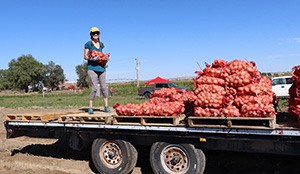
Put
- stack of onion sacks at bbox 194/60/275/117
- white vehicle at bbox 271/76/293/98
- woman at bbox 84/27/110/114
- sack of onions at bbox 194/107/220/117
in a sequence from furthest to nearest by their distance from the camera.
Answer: white vehicle at bbox 271/76/293/98
woman at bbox 84/27/110/114
sack of onions at bbox 194/107/220/117
stack of onion sacks at bbox 194/60/275/117

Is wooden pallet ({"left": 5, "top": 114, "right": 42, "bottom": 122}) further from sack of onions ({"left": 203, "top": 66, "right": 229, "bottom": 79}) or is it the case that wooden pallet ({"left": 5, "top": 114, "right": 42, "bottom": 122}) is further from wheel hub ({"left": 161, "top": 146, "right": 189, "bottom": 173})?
sack of onions ({"left": 203, "top": 66, "right": 229, "bottom": 79})

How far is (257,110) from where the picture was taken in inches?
136

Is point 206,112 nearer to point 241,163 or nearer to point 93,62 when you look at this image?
point 241,163

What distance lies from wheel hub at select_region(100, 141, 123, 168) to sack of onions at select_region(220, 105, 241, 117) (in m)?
2.08

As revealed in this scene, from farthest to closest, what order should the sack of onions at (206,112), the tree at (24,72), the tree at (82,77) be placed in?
the tree at (82,77) < the tree at (24,72) < the sack of onions at (206,112)

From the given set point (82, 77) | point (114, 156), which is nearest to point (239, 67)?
Result: point (114, 156)

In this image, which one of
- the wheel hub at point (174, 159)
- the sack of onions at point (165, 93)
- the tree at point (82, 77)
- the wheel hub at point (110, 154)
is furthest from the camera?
the tree at point (82, 77)

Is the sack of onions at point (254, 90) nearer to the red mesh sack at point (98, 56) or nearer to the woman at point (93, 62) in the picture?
the red mesh sack at point (98, 56)

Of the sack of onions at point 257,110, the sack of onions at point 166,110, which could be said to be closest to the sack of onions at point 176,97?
the sack of onions at point 166,110

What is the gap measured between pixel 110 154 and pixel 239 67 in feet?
9.43

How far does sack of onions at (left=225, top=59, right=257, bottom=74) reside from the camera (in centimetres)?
411

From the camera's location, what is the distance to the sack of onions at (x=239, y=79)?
154 inches

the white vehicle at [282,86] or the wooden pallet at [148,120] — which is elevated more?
the white vehicle at [282,86]

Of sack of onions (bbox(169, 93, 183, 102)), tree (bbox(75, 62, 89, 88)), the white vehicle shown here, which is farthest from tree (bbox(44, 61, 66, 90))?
sack of onions (bbox(169, 93, 183, 102))
